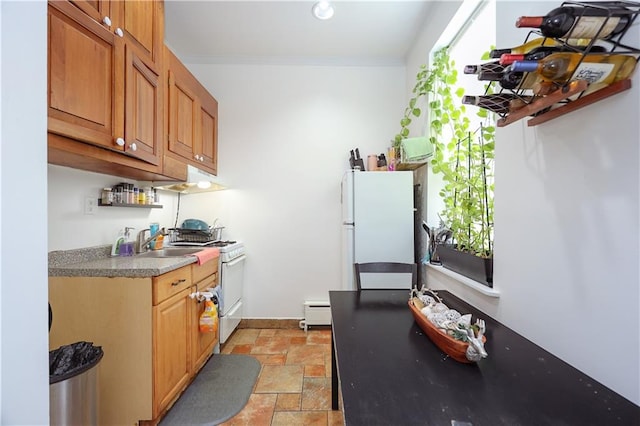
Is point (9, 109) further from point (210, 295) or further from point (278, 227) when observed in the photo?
point (278, 227)

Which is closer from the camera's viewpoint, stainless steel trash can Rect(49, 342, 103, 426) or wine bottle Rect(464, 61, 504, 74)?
wine bottle Rect(464, 61, 504, 74)

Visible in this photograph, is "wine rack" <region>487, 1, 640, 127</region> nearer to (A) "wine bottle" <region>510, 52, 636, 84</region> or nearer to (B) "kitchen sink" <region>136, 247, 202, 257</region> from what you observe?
(A) "wine bottle" <region>510, 52, 636, 84</region>

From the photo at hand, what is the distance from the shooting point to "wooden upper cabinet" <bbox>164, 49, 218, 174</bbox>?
211cm

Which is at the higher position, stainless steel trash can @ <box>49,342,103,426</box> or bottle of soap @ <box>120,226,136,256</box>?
bottle of soap @ <box>120,226,136,256</box>

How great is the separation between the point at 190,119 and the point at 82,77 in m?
1.14

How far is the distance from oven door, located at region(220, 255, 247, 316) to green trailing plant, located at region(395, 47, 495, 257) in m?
1.89

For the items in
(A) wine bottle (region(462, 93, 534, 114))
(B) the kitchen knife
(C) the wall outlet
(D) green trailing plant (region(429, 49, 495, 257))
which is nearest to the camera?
(A) wine bottle (region(462, 93, 534, 114))

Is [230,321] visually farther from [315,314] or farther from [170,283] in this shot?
[170,283]

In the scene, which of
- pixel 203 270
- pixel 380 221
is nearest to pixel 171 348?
pixel 203 270

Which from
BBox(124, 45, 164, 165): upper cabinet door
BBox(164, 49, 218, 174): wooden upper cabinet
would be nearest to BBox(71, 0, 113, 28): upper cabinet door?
BBox(124, 45, 164, 165): upper cabinet door

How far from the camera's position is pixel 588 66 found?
73 centimetres

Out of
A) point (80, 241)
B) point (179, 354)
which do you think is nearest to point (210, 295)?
point (179, 354)

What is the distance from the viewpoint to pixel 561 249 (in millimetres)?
953

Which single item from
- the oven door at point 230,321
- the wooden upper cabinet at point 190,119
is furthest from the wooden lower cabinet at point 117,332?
the wooden upper cabinet at point 190,119
